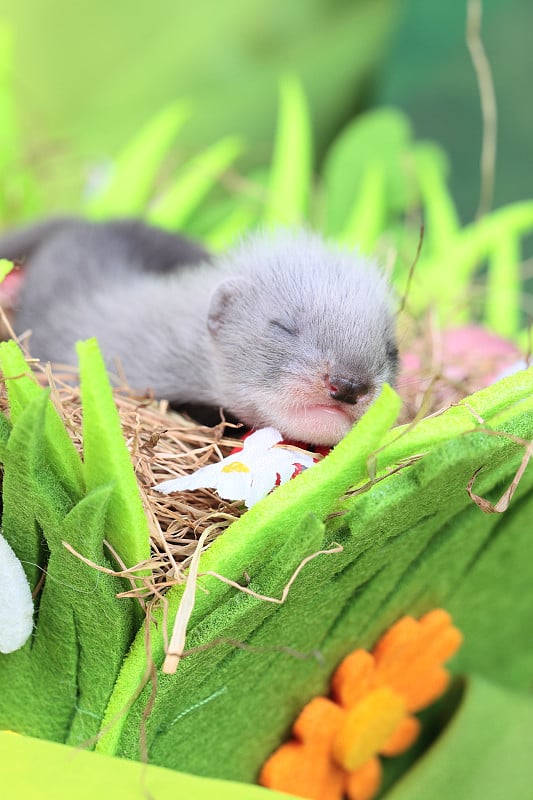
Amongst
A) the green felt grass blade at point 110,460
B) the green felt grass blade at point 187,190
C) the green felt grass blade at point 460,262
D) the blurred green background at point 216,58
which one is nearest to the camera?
the green felt grass blade at point 110,460

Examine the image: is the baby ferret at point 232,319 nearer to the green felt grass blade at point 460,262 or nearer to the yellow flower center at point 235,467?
the yellow flower center at point 235,467

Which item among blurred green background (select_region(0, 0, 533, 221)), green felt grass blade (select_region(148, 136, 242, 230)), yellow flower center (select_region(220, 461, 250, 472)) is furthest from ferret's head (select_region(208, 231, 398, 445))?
blurred green background (select_region(0, 0, 533, 221))

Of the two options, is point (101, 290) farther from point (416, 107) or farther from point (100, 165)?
point (416, 107)

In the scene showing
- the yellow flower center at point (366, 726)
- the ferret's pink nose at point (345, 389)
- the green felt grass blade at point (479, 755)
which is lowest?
the green felt grass blade at point (479, 755)

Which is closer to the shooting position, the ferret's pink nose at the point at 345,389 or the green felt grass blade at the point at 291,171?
the ferret's pink nose at the point at 345,389

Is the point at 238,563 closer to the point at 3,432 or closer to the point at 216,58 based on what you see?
the point at 3,432

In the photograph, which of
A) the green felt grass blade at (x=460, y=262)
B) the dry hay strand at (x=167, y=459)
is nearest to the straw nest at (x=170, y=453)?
the dry hay strand at (x=167, y=459)

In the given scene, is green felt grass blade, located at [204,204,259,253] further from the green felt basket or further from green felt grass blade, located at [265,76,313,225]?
the green felt basket

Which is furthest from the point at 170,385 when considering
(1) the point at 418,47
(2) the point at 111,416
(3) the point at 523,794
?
(1) the point at 418,47
